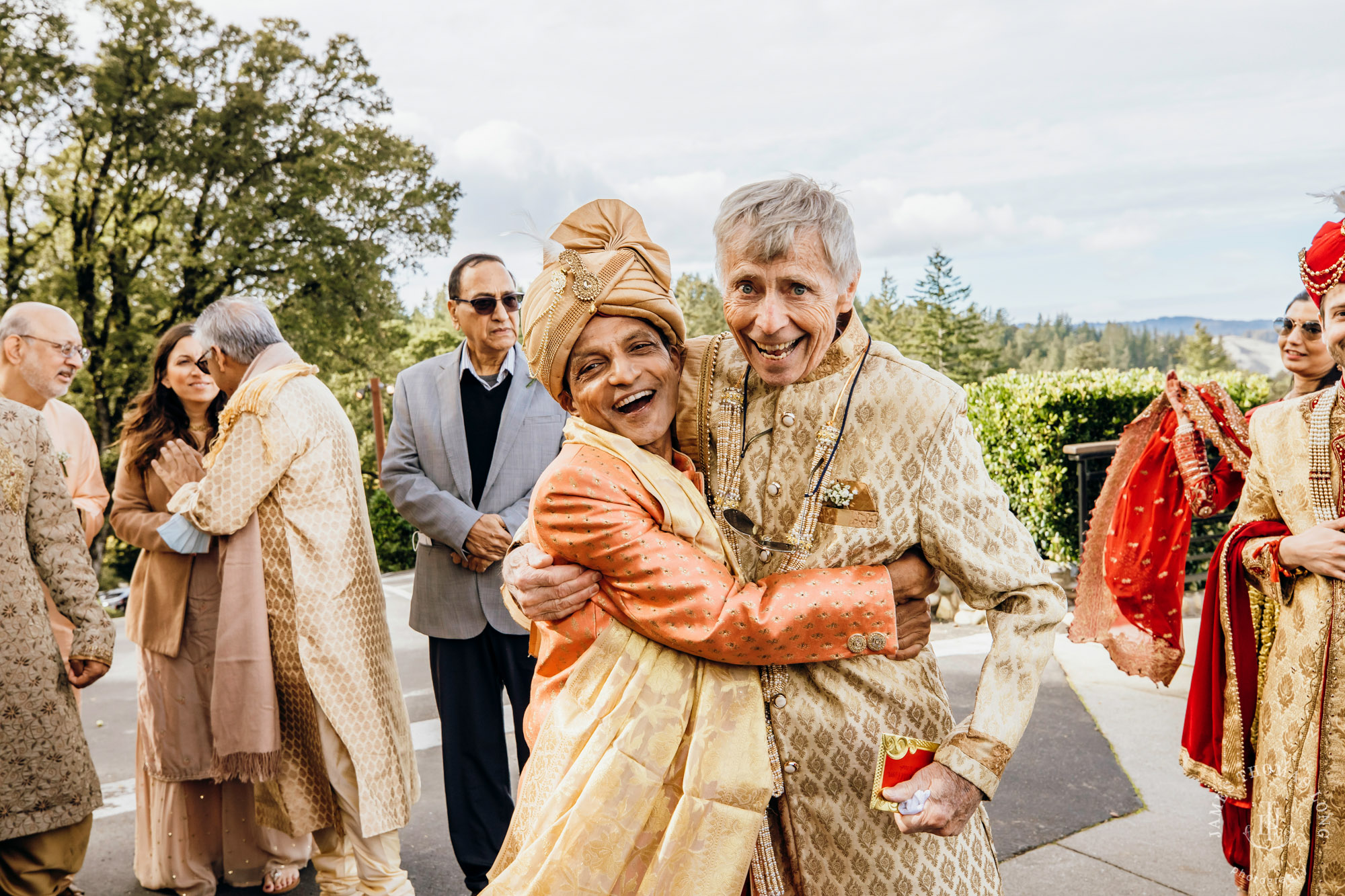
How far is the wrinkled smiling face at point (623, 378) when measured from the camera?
1.83m

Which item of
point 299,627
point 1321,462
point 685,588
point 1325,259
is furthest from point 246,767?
point 1325,259

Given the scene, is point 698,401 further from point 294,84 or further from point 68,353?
point 294,84

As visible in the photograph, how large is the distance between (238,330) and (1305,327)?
4369 mm

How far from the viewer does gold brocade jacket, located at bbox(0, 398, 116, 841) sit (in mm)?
3281

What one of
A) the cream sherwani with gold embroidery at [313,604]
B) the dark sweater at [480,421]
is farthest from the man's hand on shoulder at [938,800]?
the dark sweater at [480,421]

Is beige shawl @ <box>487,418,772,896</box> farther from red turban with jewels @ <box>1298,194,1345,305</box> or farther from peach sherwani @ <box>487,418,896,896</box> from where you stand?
red turban with jewels @ <box>1298,194,1345,305</box>

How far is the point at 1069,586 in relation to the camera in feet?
27.1

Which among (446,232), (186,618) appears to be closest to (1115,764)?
(186,618)

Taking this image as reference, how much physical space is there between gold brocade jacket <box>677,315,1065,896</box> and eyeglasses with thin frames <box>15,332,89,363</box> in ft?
12.6

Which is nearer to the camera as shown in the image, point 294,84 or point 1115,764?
point 1115,764

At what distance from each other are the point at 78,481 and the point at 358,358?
18510 mm

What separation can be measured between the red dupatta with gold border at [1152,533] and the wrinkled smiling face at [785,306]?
2.99 m

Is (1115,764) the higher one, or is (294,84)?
(294,84)

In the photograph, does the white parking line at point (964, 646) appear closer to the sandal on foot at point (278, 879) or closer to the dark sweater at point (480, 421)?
the dark sweater at point (480, 421)
